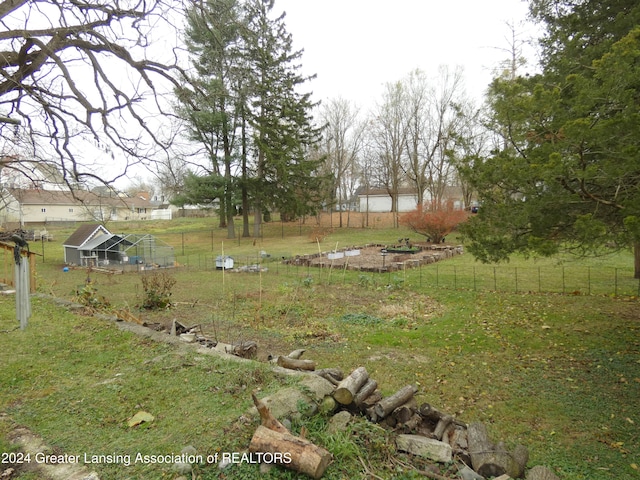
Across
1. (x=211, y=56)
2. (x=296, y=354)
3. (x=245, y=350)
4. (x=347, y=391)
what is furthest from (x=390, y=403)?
(x=211, y=56)

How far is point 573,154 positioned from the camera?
4.18m

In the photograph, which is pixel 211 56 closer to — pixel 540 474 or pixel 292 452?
pixel 292 452

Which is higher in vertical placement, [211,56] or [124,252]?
[211,56]

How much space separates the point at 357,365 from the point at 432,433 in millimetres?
2179

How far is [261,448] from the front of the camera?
113 inches

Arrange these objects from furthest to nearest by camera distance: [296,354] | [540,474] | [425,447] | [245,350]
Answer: [296,354], [245,350], [425,447], [540,474]

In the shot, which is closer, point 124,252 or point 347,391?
point 347,391

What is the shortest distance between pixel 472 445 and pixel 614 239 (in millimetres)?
3321

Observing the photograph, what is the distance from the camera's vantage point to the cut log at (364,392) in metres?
3.68

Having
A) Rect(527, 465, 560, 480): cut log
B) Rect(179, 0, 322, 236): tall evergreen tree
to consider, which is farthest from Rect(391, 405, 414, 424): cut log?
Rect(179, 0, 322, 236): tall evergreen tree

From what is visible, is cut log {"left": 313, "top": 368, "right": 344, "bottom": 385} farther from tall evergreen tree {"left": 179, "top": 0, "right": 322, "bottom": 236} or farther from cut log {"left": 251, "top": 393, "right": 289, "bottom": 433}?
tall evergreen tree {"left": 179, "top": 0, "right": 322, "bottom": 236}

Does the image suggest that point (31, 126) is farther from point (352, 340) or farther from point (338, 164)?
point (338, 164)

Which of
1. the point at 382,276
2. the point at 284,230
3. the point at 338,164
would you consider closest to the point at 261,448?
the point at 382,276

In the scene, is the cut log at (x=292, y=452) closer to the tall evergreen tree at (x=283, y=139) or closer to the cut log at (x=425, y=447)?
the cut log at (x=425, y=447)
